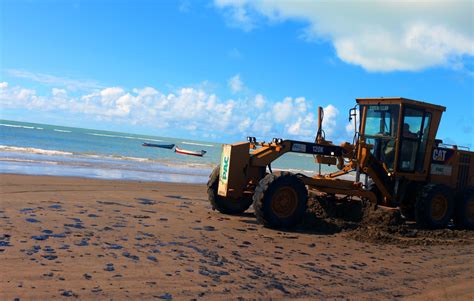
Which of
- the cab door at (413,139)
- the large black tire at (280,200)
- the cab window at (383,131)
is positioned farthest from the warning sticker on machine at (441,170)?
the large black tire at (280,200)

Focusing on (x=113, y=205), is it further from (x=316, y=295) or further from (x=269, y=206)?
(x=316, y=295)

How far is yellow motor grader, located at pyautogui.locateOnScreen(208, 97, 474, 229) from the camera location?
9047mm

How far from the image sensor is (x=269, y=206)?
843 centimetres

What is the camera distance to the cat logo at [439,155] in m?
10.9

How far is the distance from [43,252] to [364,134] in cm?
754

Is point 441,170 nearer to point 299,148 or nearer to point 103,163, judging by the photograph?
point 299,148

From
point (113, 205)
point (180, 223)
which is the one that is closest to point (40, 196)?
point (113, 205)

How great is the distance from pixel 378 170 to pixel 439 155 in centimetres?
189

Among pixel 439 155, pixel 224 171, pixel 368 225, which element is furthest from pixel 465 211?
pixel 224 171

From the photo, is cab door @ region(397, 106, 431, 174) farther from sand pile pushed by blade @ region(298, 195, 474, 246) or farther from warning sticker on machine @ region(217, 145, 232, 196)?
warning sticker on machine @ region(217, 145, 232, 196)

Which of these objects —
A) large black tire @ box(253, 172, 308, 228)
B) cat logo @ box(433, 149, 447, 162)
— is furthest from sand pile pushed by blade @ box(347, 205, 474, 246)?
cat logo @ box(433, 149, 447, 162)

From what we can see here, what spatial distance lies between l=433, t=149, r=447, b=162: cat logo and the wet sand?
2751 mm

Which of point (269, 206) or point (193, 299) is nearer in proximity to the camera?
point (193, 299)

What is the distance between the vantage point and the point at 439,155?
11.0 m
